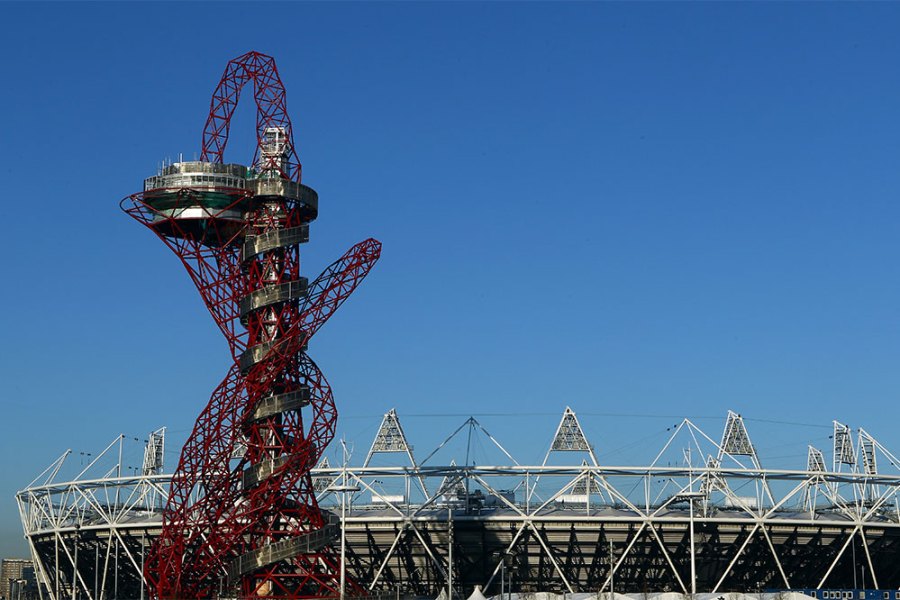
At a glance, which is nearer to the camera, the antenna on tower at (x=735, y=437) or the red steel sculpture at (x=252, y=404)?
the red steel sculpture at (x=252, y=404)

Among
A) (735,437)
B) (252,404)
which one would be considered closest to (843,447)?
(735,437)

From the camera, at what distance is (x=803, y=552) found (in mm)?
118938

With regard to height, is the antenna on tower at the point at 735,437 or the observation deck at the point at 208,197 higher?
the observation deck at the point at 208,197

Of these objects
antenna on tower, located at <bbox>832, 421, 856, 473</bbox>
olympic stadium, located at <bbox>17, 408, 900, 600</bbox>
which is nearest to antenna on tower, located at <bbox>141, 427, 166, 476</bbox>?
olympic stadium, located at <bbox>17, 408, 900, 600</bbox>

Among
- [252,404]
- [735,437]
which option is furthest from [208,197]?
[735,437]

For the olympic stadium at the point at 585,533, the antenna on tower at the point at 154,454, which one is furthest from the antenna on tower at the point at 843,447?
Answer: the antenna on tower at the point at 154,454

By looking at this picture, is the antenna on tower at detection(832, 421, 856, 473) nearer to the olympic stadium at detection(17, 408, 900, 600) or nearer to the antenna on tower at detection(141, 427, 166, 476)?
the olympic stadium at detection(17, 408, 900, 600)

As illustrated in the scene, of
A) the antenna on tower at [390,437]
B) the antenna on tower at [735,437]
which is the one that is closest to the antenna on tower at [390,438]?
the antenna on tower at [390,437]

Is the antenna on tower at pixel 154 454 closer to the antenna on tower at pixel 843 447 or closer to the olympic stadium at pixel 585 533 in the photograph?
the olympic stadium at pixel 585 533

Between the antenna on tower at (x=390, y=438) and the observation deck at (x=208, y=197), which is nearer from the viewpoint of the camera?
the observation deck at (x=208, y=197)

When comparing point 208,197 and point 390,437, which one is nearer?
point 208,197

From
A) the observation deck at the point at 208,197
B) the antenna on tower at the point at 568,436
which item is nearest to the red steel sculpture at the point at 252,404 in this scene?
the observation deck at the point at 208,197

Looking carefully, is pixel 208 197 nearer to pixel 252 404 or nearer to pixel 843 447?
pixel 252 404

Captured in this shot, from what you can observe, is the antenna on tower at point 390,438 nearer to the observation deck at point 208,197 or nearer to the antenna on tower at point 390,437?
the antenna on tower at point 390,437
